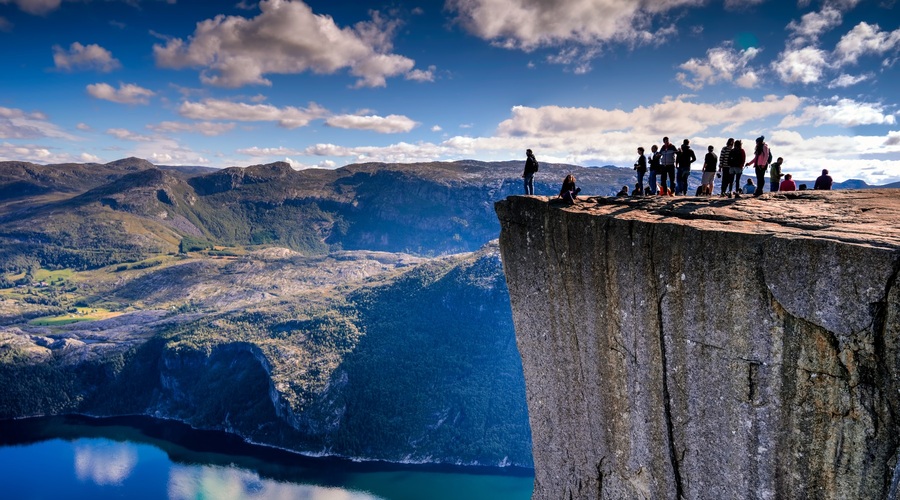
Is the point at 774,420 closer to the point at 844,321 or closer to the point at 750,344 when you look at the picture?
the point at 750,344

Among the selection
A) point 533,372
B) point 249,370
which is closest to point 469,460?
point 249,370

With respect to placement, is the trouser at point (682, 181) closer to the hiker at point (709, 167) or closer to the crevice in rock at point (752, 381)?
the hiker at point (709, 167)

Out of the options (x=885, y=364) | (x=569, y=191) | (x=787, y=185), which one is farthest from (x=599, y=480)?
(x=787, y=185)

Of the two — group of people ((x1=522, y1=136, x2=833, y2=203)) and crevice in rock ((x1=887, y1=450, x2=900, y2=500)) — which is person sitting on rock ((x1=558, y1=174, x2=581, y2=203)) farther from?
crevice in rock ((x1=887, y1=450, x2=900, y2=500))

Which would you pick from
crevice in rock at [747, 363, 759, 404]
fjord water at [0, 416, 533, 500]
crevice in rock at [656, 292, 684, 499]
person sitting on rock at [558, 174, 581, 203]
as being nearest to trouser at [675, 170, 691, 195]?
person sitting on rock at [558, 174, 581, 203]

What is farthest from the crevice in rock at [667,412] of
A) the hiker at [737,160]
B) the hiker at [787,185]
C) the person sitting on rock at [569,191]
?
the hiker at [787,185]

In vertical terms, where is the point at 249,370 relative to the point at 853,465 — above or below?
below
